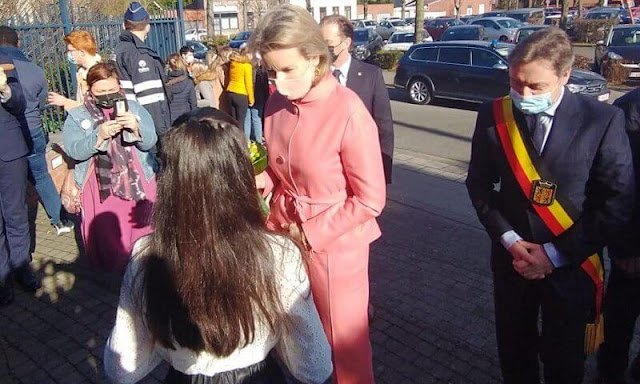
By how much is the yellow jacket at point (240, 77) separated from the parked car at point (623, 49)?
1180 centimetres

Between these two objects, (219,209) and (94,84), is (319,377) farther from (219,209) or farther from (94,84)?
(94,84)

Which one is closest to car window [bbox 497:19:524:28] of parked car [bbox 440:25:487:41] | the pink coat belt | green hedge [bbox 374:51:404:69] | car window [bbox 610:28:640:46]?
parked car [bbox 440:25:487:41]

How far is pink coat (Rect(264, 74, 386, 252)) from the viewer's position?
7.30 ft

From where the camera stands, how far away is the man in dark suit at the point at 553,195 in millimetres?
2234

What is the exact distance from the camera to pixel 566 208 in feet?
7.57

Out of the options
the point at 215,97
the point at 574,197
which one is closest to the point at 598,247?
the point at 574,197

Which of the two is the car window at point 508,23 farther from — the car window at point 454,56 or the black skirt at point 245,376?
the black skirt at point 245,376

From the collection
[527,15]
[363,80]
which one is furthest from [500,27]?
[363,80]

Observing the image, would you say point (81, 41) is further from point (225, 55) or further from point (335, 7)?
point (335, 7)

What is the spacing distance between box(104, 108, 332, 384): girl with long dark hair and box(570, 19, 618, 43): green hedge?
31.3m

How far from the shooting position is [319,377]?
1723 millimetres

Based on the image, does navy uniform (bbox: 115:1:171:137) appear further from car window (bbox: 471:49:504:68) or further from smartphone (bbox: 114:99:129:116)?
car window (bbox: 471:49:504:68)

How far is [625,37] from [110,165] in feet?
54.7

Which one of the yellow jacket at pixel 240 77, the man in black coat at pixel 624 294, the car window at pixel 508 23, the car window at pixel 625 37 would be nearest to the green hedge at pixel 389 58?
the car window at pixel 625 37
